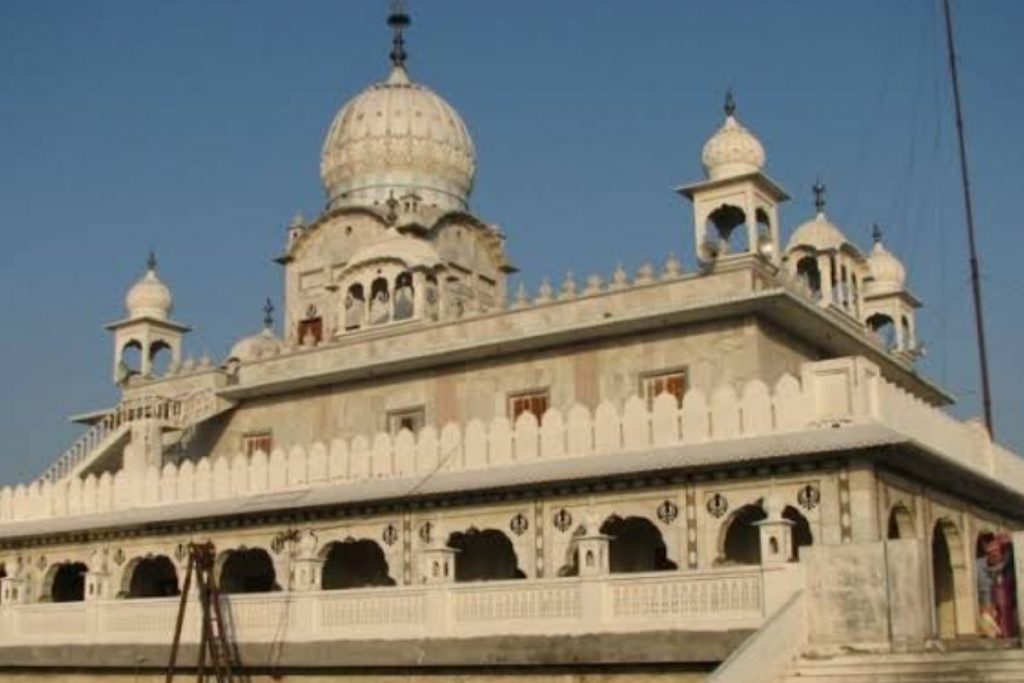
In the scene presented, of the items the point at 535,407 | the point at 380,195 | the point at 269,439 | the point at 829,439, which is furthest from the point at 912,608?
the point at 380,195

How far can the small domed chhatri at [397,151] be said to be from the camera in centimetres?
3800

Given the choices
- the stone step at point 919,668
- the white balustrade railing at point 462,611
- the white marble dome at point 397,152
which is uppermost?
the white marble dome at point 397,152

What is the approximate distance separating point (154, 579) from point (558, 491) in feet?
38.2

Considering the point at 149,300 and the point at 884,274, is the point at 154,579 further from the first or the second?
the point at 884,274

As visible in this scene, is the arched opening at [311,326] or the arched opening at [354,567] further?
the arched opening at [311,326]

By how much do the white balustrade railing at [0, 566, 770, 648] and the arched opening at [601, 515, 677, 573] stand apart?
4.37 m

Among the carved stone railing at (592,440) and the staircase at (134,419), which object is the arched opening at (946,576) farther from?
the staircase at (134,419)

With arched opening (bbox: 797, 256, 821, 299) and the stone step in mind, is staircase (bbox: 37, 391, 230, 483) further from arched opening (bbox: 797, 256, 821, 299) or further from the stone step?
the stone step

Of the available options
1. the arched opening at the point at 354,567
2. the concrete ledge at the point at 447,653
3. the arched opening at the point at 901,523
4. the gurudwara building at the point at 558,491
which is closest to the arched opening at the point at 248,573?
the gurudwara building at the point at 558,491

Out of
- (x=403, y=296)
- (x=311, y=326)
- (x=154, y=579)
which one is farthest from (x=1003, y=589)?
(x=311, y=326)

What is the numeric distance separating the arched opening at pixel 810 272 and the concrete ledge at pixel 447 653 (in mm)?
14355

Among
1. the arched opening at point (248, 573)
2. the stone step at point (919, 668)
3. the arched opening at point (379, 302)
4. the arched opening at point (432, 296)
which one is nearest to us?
the stone step at point (919, 668)

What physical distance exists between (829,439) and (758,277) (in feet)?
20.0

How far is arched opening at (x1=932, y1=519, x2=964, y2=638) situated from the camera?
954 inches
